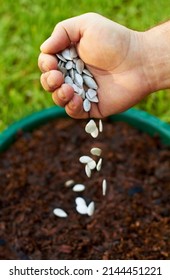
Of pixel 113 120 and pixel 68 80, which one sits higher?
pixel 68 80

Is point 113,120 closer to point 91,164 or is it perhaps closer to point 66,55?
point 91,164

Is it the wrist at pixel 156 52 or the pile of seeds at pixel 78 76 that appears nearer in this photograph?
the pile of seeds at pixel 78 76

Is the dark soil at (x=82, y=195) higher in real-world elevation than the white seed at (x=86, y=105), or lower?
lower

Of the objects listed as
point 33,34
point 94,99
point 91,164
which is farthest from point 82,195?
point 33,34

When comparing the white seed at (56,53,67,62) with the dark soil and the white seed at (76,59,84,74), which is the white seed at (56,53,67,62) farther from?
the dark soil

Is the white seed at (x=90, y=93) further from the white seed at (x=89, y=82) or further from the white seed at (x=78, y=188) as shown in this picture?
the white seed at (x=78, y=188)

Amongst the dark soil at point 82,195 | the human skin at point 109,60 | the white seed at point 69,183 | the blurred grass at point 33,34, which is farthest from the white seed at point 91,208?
the blurred grass at point 33,34

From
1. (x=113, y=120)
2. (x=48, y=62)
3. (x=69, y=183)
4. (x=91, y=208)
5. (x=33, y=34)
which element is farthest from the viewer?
(x=33, y=34)

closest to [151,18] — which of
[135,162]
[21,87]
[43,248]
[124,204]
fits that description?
[21,87]
